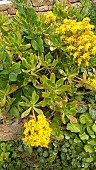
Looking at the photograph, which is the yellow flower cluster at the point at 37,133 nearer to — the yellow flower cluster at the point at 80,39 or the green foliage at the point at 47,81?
the green foliage at the point at 47,81

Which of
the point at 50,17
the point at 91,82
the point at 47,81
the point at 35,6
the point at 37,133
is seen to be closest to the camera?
the point at 37,133

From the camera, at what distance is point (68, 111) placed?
2.54m

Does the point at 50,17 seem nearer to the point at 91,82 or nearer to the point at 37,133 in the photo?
the point at 91,82

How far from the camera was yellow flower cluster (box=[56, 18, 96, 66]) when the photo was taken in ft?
8.07

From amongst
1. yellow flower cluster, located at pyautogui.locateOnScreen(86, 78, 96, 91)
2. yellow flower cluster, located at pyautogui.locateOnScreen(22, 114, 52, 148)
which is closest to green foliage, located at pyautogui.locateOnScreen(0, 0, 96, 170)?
yellow flower cluster, located at pyautogui.locateOnScreen(86, 78, 96, 91)

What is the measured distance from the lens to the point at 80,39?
2479mm

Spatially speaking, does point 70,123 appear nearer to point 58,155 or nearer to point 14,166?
point 58,155

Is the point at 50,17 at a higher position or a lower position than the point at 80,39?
higher

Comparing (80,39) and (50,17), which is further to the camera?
(50,17)

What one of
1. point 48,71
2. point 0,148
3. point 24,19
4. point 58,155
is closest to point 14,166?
point 0,148

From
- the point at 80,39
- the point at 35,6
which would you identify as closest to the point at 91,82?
the point at 80,39

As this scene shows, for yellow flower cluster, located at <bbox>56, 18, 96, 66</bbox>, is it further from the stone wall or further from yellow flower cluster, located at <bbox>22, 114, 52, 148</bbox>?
the stone wall

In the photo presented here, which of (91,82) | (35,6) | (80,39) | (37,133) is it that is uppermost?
(80,39)

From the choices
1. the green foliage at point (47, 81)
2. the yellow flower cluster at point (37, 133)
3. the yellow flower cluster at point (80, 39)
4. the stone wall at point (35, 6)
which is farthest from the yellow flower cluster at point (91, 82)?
the stone wall at point (35, 6)
